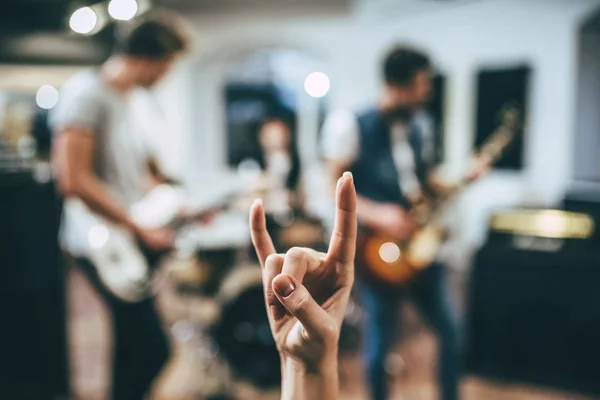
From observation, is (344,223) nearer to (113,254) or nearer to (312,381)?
(312,381)

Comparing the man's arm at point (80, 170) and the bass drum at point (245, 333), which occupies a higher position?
the man's arm at point (80, 170)

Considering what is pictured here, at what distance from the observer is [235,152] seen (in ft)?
20.9

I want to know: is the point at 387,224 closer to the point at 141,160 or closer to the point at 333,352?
the point at 141,160

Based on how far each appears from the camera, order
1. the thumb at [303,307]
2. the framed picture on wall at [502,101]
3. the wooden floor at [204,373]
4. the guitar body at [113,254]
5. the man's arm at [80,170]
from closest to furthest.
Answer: the thumb at [303,307]
the man's arm at [80,170]
the guitar body at [113,254]
the wooden floor at [204,373]
the framed picture on wall at [502,101]

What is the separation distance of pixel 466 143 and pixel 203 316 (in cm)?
310

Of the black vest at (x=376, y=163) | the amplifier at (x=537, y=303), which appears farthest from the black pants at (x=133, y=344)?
the amplifier at (x=537, y=303)

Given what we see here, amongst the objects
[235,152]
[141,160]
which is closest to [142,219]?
[141,160]

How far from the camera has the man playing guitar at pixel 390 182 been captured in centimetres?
190

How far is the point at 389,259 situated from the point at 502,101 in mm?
3364

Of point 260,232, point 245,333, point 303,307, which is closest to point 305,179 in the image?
point 245,333

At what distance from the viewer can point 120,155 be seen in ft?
5.79

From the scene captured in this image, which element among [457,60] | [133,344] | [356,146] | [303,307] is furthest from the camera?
[457,60]

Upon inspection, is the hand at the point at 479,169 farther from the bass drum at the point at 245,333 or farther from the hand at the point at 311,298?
the hand at the point at 311,298

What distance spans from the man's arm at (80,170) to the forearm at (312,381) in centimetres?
124
